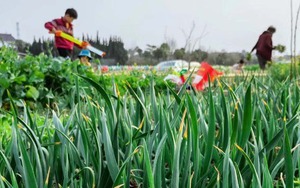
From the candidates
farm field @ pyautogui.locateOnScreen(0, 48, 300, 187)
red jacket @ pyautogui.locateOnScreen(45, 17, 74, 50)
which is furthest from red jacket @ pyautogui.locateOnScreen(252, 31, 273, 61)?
farm field @ pyautogui.locateOnScreen(0, 48, 300, 187)

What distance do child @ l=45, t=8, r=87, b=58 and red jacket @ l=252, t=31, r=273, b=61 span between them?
19.7 ft

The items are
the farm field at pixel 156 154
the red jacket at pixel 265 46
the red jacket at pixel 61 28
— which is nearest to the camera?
the farm field at pixel 156 154

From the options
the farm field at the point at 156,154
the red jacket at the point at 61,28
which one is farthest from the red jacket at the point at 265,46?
the farm field at the point at 156,154

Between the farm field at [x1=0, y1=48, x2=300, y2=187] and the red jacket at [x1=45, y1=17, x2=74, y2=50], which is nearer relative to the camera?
the farm field at [x1=0, y1=48, x2=300, y2=187]

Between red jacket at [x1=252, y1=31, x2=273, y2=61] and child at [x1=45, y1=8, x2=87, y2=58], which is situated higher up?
child at [x1=45, y1=8, x2=87, y2=58]

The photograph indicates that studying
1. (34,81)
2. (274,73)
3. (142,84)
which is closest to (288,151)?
(34,81)

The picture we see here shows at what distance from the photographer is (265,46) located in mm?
12539

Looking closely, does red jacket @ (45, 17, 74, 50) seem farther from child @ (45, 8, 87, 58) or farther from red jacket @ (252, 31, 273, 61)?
red jacket @ (252, 31, 273, 61)

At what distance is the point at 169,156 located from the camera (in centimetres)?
96

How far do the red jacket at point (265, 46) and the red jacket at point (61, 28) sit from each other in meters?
6.02

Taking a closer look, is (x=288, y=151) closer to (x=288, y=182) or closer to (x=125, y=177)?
(x=288, y=182)

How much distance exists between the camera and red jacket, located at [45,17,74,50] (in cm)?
841

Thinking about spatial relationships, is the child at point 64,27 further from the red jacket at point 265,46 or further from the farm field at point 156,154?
the farm field at point 156,154

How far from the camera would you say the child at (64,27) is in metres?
8.41
